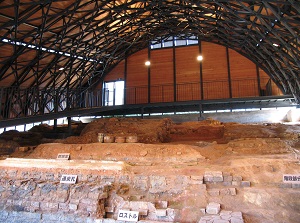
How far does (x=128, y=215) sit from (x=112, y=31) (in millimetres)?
15288

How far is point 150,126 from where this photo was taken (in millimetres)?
13531

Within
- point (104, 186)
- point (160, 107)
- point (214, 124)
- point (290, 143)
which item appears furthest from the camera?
point (160, 107)

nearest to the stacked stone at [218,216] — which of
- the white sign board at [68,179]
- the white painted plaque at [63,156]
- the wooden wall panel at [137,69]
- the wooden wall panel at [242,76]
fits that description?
the white sign board at [68,179]

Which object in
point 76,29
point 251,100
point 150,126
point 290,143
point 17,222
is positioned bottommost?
point 17,222

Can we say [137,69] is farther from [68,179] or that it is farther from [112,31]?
[68,179]

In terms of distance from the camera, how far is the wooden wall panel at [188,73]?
2091 centimetres

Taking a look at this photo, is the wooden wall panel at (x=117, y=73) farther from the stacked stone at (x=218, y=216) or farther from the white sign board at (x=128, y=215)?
the stacked stone at (x=218, y=216)

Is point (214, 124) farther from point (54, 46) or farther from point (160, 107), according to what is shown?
point (54, 46)

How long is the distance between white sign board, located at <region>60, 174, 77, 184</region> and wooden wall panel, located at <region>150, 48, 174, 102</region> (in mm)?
15029

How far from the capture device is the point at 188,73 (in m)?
21.2

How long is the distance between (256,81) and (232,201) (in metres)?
16.2

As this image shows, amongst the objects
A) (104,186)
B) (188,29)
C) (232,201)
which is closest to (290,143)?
(232,201)

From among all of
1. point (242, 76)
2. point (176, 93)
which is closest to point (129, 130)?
point (176, 93)

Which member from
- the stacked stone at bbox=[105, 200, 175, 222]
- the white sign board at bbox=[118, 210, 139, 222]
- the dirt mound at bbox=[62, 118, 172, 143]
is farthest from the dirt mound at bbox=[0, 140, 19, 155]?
the white sign board at bbox=[118, 210, 139, 222]
